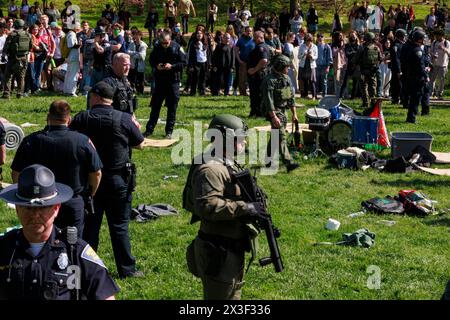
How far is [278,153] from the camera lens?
1405cm

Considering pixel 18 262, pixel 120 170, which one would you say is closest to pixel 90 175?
pixel 120 170

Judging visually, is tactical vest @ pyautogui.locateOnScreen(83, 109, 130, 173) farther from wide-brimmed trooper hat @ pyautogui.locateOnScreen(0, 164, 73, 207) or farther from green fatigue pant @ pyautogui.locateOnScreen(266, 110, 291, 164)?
green fatigue pant @ pyautogui.locateOnScreen(266, 110, 291, 164)

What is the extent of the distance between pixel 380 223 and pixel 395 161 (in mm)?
3315

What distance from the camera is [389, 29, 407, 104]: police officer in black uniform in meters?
21.8

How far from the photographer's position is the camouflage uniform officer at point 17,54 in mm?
20969

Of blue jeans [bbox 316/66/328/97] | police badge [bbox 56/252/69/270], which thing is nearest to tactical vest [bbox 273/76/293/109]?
police badge [bbox 56/252/69/270]

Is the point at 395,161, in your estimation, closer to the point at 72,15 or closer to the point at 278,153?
the point at 278,153

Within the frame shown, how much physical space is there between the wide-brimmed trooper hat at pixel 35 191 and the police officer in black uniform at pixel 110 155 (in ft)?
10.9

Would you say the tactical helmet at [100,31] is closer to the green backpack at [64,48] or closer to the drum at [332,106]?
the green backpack at [64,48]

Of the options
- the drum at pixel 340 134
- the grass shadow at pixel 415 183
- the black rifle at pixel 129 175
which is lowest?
the grass shadow at pixel 415 183

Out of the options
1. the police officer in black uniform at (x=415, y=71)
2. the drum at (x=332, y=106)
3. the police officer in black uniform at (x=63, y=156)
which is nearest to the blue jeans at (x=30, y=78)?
the drum at (x=332, y=106)

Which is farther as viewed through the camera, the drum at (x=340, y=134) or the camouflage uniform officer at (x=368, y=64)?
the camouflage uniform officer at (x=368, y=64)

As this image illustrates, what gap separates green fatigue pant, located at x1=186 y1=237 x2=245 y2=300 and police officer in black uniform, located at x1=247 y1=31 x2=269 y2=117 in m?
12.5

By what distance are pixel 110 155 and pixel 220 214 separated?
2.56 metres
